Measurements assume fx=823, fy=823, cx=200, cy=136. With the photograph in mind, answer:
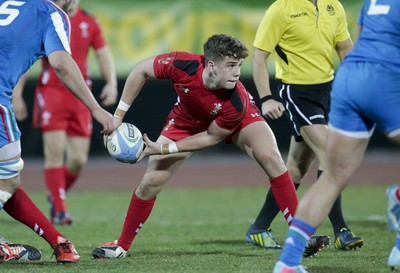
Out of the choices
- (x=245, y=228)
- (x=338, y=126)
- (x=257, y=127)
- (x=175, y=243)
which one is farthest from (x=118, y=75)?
(x=338, y=126)

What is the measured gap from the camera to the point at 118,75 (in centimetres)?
1491

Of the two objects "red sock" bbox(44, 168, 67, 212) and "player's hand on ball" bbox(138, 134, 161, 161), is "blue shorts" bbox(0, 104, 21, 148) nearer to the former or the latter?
"player's hand on ball" bbox(138, 134, 161, 161)

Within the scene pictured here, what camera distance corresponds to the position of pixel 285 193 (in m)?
6.73

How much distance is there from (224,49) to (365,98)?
1476mm

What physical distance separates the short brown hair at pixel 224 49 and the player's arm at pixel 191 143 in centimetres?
57

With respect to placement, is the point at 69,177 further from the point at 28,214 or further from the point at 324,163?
the point at 324,163

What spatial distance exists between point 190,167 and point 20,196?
10381 mm

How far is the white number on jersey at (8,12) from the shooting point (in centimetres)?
609

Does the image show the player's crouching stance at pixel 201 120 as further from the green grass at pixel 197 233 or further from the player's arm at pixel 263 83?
the green grass at pixel 197 233

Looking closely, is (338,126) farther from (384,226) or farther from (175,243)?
(384,226)

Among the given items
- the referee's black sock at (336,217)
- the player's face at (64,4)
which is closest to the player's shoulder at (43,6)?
the player's face at (64,4)

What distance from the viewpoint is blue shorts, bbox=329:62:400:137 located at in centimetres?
509

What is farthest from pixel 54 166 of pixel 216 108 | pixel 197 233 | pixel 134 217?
pixel 216 108

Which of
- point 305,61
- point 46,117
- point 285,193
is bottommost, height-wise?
point 46,117
